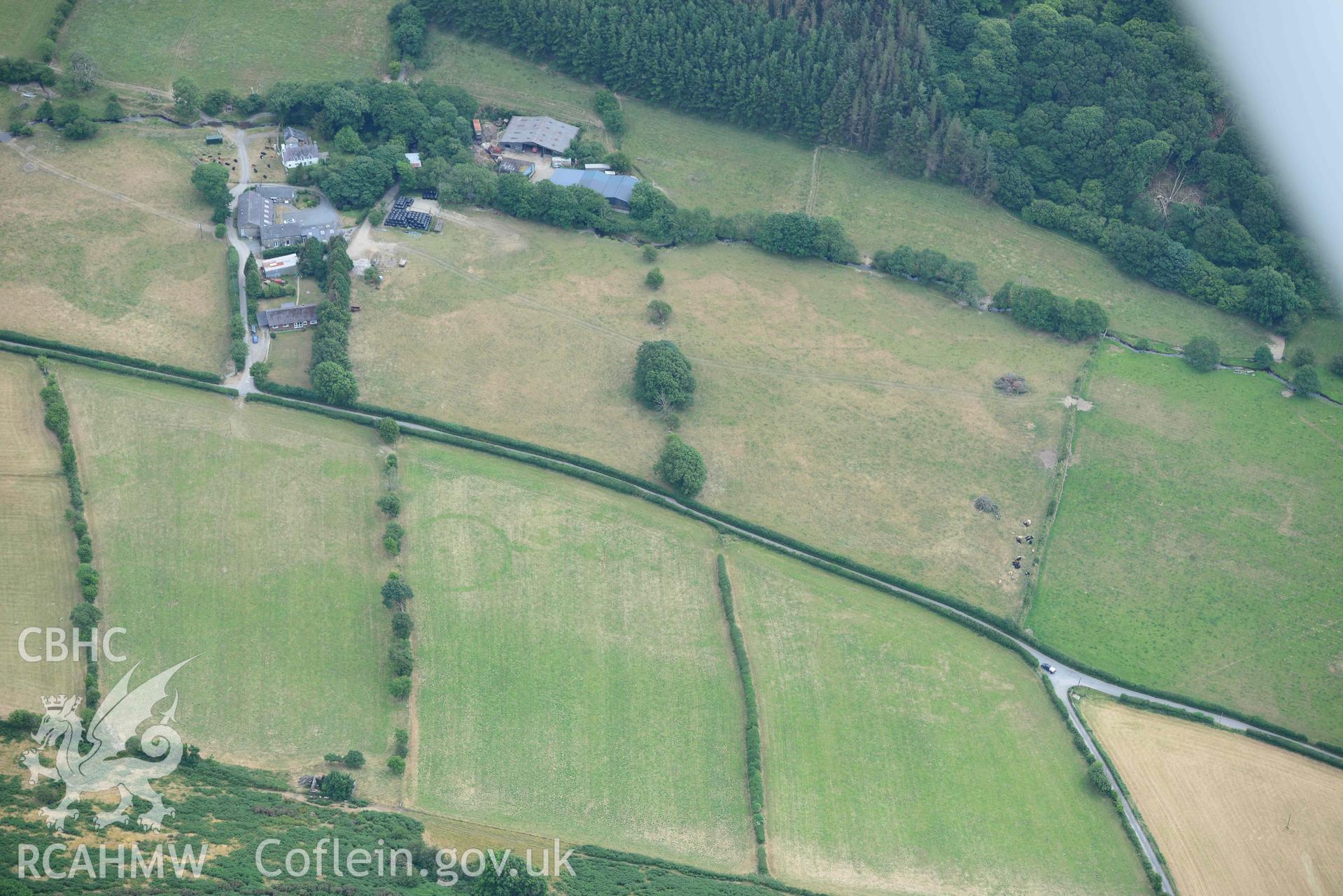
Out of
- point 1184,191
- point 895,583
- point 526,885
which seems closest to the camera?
point 526,885

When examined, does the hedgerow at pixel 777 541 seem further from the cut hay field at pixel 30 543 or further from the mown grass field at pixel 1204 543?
the cut hay field at pixel 30 543

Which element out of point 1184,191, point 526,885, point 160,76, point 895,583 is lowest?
point 526,885

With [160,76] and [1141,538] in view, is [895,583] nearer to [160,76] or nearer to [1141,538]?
[1141,538]

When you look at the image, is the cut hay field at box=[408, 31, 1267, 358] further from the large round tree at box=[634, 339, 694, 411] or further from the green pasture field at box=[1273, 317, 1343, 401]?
the large round tree at box=[634, 339, 694, 411]

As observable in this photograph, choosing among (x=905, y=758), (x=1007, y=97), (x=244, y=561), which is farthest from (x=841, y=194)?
(x=244, y=561)

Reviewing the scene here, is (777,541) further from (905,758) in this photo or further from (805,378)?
(905,758)

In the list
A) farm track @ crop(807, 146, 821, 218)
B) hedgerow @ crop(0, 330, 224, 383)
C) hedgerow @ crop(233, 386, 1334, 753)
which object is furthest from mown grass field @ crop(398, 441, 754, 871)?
farm track @ crop(807, 146, 821, 218)

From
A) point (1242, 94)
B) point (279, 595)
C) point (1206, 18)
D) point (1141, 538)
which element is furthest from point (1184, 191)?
point (279, 595)

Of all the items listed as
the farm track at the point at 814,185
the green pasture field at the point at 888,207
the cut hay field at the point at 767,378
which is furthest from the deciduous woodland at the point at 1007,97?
the cut hay field at the point at 767,378
